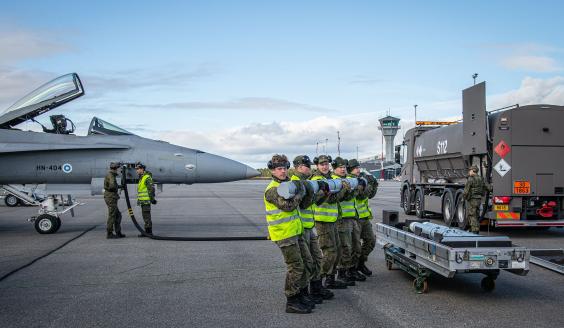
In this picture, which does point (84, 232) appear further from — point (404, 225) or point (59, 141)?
point (404, 225)

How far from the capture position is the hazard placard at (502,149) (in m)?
13.4

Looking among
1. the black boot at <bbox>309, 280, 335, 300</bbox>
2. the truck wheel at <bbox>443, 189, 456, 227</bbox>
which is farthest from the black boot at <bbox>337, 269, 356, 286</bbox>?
the truck wheel at <bbox>443, 189, 456, 227</bbox>

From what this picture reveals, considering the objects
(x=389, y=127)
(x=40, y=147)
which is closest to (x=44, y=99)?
(x=40, y=147)

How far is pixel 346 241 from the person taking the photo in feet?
25.9

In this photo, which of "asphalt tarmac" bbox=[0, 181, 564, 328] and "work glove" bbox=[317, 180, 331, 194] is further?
"work glove" bbox=[317, 180, 331, 194]

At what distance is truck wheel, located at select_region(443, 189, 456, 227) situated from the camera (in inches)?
612

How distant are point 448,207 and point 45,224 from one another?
1079cm

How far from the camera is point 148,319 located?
5930mm

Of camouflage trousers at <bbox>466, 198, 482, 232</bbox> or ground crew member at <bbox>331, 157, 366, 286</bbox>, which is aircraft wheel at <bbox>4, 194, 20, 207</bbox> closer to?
camouflage trousers at <bbox>466, 198, 482, 232</bbox>

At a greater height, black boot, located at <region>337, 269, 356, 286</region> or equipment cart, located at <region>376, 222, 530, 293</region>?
equipment cart, located at <region>376, 222, 530, 293</region>

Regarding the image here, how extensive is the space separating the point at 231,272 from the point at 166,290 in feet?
4.87

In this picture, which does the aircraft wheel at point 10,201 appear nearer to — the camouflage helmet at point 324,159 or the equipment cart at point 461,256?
the camouflage helmet at point 324,159

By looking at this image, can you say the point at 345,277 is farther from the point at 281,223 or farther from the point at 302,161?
the point at 281,223

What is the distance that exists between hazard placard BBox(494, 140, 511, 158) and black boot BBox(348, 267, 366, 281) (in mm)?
6925
